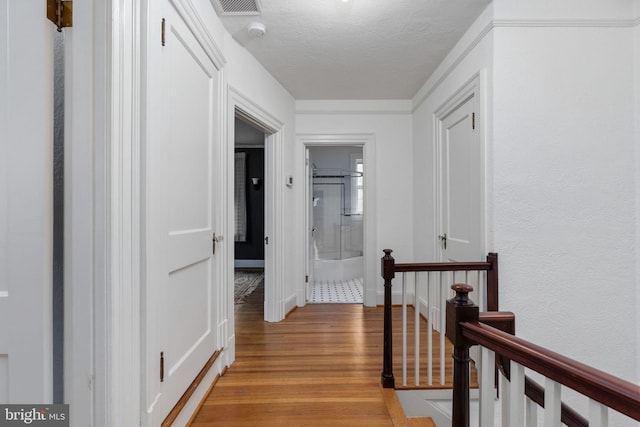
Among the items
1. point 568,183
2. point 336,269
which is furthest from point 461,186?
point 336,269

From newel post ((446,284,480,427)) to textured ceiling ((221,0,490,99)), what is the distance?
6.12 ft

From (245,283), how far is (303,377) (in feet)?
9.98

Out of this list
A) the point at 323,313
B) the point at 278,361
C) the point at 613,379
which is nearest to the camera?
the point at 613,379

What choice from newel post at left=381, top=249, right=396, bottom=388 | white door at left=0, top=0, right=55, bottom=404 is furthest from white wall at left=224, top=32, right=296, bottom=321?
white door at left=0, top=0, right=55, bottom=404

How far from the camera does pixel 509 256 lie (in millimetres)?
2000

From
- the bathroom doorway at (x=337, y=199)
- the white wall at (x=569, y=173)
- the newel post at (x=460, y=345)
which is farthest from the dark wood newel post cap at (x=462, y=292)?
the bathroom doorway at (x=337, y=199)

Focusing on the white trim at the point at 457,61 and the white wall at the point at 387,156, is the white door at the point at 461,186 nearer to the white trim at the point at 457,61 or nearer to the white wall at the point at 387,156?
the white trim at the point at 457,61

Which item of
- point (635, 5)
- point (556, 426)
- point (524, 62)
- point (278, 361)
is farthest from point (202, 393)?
point (635, 5)

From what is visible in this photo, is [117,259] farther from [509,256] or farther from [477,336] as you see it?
[509,256]

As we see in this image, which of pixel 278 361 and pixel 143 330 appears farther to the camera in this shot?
pixel 278 361

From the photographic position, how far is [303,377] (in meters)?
2.10

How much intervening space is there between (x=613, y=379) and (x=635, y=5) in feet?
8.23

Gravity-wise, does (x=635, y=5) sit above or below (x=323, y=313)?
above

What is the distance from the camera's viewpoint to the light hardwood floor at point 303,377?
1703 millimetres
